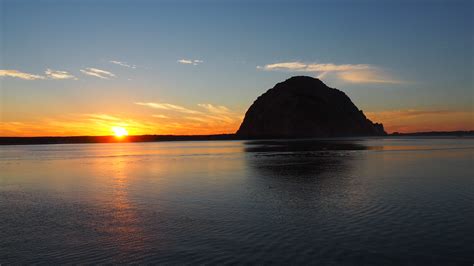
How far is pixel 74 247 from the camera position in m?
13.8

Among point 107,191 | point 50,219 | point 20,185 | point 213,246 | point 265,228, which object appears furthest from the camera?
point 20,185

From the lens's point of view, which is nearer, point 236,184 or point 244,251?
point 244,251

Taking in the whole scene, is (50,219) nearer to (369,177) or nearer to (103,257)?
(103,257)

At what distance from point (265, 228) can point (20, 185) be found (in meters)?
26.4

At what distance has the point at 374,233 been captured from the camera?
14953mm

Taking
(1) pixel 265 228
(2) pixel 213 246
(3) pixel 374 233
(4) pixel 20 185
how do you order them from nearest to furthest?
(2) pixel 213 246 → (3) pixel 374 233 → (1) pixel 265 228 → (4) pixel 20 185

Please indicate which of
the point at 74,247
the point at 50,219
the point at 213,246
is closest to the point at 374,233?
the point at 213,246

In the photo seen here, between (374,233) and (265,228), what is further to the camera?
(265,228)

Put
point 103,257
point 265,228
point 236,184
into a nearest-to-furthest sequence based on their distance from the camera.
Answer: point 103,257 < point 265,228 < point 236,184

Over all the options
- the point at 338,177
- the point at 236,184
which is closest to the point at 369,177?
the point at 338,177

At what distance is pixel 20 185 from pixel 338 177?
28472 millimetres

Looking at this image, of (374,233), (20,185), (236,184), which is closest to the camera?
(374,233)

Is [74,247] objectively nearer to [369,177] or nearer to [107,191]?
[107,191]

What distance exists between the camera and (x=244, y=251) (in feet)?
42.6
